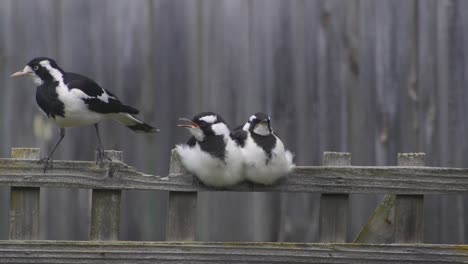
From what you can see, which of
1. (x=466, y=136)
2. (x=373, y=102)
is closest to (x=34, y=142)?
(x=373, y=102)

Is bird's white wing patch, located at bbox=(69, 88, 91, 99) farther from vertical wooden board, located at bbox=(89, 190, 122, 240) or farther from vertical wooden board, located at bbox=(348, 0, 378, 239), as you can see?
vertical wooden board, located at bbox=(348, 0, 378, 239)

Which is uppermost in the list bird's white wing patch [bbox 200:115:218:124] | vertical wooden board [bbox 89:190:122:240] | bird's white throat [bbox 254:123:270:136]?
bird's white wing patch [bbox 200:115:218:124]

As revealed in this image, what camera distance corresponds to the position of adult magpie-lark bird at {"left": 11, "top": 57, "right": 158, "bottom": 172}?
4.49 meters

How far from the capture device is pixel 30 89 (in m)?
4.84

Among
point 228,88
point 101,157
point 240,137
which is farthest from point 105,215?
point 228,88

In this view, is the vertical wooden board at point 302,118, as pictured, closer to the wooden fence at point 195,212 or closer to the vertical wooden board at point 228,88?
the vertical wooden board at point 228,88

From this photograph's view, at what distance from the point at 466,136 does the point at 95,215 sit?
1.77 meters

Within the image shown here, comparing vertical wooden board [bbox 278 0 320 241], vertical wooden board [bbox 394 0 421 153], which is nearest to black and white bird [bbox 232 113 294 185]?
vertical wooden board [bbox 278 0 320 241]

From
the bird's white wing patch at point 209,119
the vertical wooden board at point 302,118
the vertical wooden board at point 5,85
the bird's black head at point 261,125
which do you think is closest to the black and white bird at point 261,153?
the bird's black head at point 261,125

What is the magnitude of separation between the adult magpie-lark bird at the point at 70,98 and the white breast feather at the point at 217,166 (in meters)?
0.69

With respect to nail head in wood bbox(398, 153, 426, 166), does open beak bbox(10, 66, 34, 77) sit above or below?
above

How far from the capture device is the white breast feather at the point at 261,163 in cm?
384

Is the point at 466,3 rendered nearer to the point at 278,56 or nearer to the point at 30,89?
the point at 278,56

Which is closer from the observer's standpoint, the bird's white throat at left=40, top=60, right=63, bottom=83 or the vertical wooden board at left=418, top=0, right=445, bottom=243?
the bird's white throat at left=40, top=60, right=63, bottom=83
